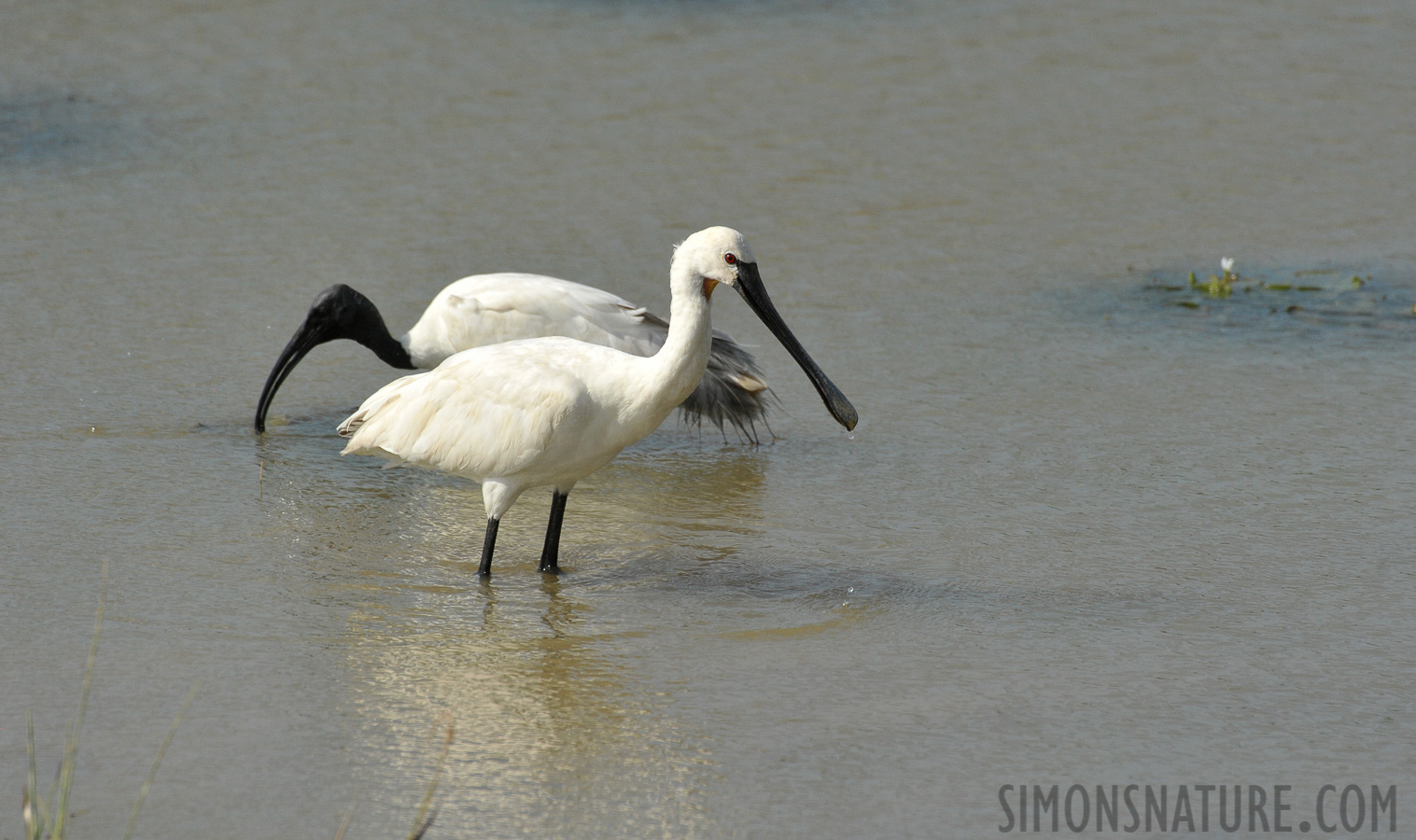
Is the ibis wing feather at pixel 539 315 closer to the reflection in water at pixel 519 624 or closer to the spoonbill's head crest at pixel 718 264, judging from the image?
the reflection in water at pixel 519 624

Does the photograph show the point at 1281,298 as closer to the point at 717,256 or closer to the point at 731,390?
the point at 731,390

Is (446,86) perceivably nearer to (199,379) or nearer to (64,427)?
(199,379)

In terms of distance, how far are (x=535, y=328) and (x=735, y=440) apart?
96cm

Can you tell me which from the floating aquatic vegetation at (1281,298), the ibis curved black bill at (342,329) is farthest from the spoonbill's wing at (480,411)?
the floating aquatic vegetation at (1281,298)

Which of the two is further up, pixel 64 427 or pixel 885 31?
pixel 885 31

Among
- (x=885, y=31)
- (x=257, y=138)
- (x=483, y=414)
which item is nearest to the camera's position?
(x=483, y=414)

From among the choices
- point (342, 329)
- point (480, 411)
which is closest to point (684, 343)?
point (480, 411)

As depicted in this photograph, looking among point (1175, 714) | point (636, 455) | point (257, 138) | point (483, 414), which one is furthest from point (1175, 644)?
point (257, 138)

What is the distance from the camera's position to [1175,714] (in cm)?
405

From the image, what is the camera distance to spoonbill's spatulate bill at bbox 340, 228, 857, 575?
4.77 metres

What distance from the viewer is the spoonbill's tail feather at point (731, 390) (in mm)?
6285

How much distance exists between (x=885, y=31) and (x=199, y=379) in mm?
6875

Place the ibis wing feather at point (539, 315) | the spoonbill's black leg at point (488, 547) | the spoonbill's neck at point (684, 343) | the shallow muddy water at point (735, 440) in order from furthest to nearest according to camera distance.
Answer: the ibis wing feather at point (539, 315)
the spoonbill's black leg at point (488, 547)
the spoonbill's neck at point (684, 343)
the shallow muddy water at point (735, 440)

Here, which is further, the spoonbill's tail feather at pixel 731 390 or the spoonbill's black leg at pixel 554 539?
the spoonbill's tail feather at pixel 731 390
